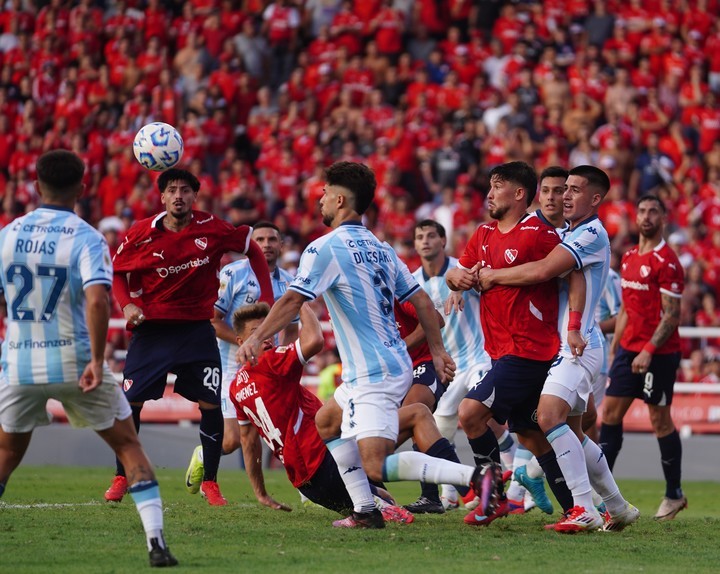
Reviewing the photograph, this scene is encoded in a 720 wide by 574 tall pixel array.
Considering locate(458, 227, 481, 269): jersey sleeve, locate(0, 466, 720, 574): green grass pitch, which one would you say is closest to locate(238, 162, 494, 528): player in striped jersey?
locate(0, 466, 720, 574): green grass pitch

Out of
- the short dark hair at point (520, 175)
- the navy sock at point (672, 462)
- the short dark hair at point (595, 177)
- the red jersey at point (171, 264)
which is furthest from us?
the navy sock at point (672, 462)

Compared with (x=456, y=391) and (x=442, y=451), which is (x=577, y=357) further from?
(x=456, y=391)

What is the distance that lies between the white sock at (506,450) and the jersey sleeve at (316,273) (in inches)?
164

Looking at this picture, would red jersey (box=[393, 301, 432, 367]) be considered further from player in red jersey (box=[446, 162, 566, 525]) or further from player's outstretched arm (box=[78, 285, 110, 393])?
player's outstretched arm (box=[78, 285, 110, 393])

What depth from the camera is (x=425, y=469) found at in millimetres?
7848

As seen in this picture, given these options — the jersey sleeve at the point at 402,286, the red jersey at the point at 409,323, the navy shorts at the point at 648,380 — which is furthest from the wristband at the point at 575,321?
the navy shorts at the point at 648,380

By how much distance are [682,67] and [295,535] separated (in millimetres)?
16505

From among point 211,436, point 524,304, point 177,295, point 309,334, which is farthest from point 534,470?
point 177,295

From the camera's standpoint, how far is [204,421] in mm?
10453

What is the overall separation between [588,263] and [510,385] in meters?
1.03

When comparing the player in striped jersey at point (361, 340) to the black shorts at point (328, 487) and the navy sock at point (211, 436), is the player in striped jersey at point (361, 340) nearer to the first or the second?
the black shorts at point (328, 487)

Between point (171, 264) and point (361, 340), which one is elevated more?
point (171, 264)

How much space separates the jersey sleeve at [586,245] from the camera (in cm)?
838

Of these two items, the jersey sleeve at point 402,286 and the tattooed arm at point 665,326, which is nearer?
the jersey sleeve at point 402,286
